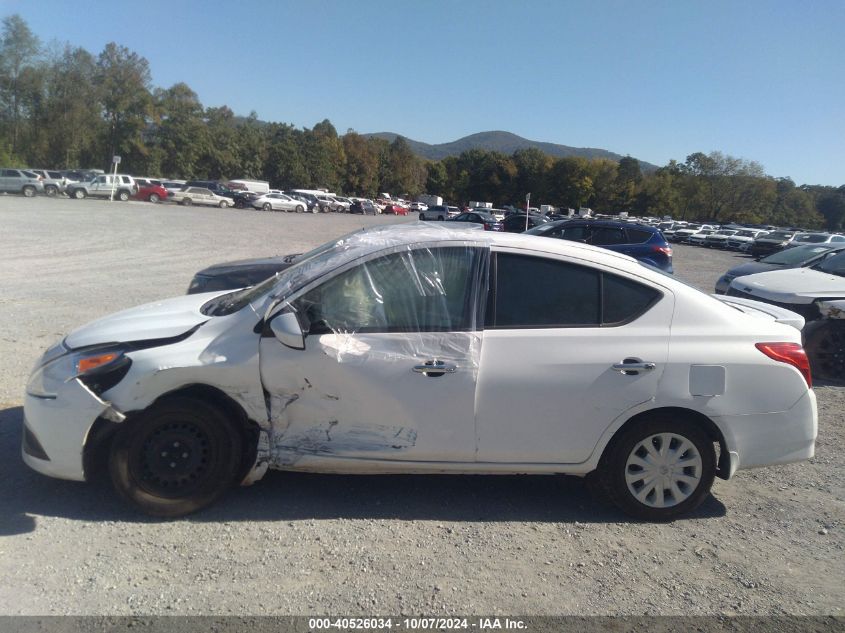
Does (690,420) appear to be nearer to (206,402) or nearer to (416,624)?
(416,624)

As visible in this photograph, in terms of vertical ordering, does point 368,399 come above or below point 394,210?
below

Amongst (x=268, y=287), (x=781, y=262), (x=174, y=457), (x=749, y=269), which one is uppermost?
A: (x=781, y=262)

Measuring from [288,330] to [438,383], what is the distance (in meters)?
0.93

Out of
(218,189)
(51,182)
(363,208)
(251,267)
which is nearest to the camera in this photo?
(251,267)

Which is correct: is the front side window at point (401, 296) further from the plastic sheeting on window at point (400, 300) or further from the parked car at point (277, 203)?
the parked car at point (277, 203)

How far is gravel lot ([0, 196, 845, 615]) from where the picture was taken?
3.45m

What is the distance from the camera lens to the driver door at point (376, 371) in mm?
4129

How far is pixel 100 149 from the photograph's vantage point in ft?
237

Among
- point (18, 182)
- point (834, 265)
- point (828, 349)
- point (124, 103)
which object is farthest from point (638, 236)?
point (124, 103)

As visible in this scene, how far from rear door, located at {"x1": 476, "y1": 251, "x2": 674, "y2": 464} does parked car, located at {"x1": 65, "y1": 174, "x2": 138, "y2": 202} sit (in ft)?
165

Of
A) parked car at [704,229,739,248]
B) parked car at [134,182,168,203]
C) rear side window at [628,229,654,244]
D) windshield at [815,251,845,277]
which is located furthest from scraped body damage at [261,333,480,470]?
parked car at [134,182,168,203]

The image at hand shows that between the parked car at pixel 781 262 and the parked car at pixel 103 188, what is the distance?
4570 centimetres

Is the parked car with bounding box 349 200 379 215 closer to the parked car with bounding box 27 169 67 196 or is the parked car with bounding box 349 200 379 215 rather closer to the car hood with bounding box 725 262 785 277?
the parked car with bounding box 27 169 67 196

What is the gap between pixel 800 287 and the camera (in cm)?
888
